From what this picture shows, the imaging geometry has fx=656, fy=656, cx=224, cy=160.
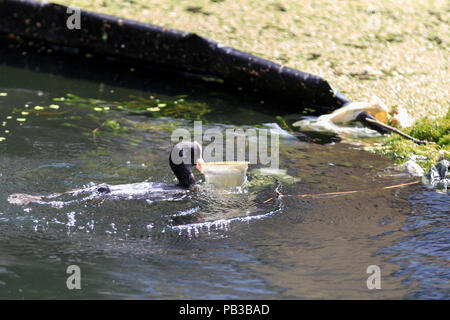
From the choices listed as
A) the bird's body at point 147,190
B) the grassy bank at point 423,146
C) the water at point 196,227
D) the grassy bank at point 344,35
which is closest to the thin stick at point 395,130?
the grassy bank at point 423,146

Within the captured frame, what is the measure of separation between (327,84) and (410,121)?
1.05 m

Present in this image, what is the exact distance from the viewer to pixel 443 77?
831 cm

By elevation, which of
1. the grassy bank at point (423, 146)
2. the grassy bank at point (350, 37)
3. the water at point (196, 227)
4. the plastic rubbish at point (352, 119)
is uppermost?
the grassy bank at point (350, 37)

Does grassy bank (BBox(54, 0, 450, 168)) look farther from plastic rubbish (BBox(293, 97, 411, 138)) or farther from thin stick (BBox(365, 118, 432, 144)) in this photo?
plastic rubbish (BBox(293, 97, 411, 138))

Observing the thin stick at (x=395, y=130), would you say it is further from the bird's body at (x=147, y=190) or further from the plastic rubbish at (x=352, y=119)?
the bird's body at (x=147, y=190)

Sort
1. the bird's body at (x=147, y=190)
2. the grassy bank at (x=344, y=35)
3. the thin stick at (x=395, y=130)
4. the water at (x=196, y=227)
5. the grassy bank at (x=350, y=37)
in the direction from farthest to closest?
the grassy bank at (x=344, y=35), the grassy bank at (x=350, y=37), the thin stick at (x=395, y=130), the bird's body at (x=147, y=190), the water at (x=196, y=227)

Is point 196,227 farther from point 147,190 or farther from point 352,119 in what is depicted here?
point 352,119

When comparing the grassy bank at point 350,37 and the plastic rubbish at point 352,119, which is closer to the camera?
the plastic rubbish at point 352,119

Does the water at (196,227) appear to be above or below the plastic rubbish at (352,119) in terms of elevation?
below

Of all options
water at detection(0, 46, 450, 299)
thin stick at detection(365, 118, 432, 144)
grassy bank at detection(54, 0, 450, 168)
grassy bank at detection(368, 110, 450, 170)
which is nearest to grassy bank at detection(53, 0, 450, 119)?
grassy bank at detection(54, 0, 450, 168)

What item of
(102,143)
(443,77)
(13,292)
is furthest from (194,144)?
(443,77)

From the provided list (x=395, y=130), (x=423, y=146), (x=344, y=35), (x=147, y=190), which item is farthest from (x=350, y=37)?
(x=147, y=190)

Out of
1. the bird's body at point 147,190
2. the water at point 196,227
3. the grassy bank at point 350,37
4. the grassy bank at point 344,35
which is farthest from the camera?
the grassy bank at point 344,35

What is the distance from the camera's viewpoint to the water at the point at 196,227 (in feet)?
13.7
